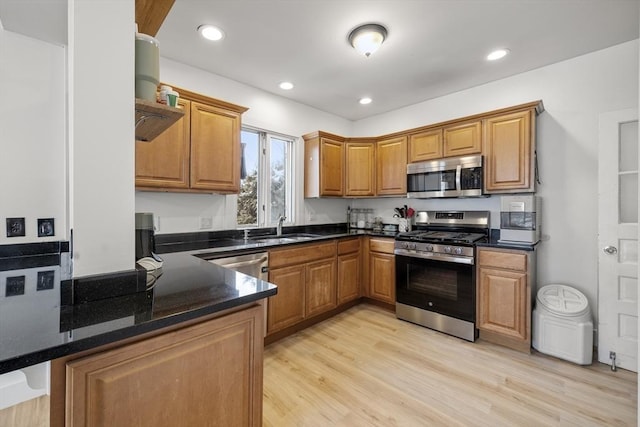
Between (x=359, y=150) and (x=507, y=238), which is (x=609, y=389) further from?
(x=359, y=150)

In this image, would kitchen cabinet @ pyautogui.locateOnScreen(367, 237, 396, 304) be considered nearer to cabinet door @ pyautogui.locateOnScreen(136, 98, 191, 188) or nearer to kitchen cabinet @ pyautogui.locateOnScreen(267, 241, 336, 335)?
kitchen cabinet @ pyautogui.locateOnScreen(267, 241, 336, 335)

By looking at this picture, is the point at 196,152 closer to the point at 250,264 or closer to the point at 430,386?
the point at 250,264

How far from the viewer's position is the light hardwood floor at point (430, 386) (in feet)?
5.72

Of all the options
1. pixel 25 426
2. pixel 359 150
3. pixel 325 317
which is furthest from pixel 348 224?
pixel 25 426

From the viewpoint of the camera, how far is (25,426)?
5.33ft

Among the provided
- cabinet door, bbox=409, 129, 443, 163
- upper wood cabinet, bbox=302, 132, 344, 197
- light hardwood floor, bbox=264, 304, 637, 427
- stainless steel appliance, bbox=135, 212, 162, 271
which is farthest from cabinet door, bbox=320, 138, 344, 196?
stainless steel appliance, bbox=135, 212, 162, 271

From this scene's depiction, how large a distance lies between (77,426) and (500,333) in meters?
3.01

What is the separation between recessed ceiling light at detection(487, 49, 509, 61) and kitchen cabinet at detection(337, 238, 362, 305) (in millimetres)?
2321

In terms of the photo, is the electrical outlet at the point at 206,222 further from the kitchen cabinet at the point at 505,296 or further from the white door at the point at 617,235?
the white door at the point at 617,235

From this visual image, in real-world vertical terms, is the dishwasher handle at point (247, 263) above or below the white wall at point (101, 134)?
below

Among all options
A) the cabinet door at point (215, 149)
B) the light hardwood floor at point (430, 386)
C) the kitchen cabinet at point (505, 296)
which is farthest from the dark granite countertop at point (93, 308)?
the kitchen cabinet at point (505, 296)

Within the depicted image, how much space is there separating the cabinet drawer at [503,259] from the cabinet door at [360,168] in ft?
5.28

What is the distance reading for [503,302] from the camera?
2.58m

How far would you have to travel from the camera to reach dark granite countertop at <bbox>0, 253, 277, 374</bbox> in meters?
0.68
